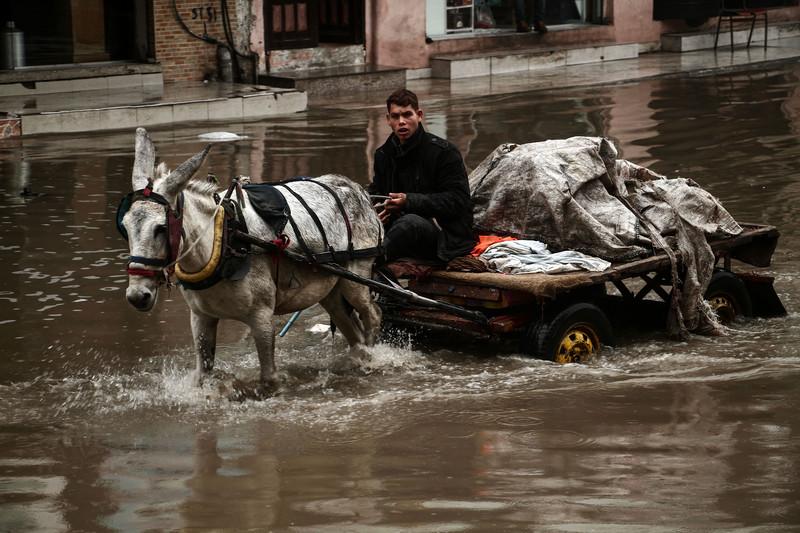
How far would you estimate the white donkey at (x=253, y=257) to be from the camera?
5.62 meters

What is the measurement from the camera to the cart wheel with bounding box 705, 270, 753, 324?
8023mm

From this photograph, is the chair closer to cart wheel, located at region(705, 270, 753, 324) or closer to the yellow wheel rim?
cart wheel, located at region(705, 270, 753, 324)

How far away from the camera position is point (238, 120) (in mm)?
17625

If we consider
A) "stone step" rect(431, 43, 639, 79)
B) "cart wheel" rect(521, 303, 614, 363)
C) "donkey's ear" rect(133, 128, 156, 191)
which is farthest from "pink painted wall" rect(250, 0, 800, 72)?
"donkey's ear" rect(133, 128, 156, 191)

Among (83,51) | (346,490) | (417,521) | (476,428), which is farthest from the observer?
(83,51)

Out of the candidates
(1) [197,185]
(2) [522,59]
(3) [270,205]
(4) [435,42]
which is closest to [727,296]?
(3) [270,205]

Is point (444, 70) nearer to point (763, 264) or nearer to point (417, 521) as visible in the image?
point (763, 264)

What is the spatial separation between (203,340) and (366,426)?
1102mm

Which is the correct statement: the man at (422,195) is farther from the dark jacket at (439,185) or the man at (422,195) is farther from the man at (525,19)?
the man at (525,19)

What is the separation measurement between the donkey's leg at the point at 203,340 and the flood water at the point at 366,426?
0.13 meters

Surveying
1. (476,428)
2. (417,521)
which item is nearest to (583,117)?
(476,428)

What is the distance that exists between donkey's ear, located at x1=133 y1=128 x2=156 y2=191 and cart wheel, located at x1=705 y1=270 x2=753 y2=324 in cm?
404

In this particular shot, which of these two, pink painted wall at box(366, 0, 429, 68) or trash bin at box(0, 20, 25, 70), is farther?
pink painted wall at box(366, 0, 429, 68)

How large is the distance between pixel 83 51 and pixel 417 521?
1687 cm
